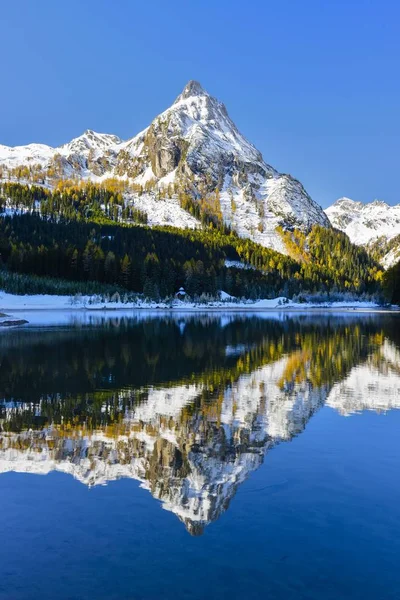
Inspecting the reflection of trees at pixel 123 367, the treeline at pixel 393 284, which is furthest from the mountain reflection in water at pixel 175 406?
the treeline at pixel 393 284

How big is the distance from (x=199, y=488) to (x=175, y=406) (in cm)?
873

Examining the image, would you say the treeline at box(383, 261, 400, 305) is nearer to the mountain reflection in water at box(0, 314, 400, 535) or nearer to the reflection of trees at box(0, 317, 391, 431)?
the reflection of trees at box(0, 317, 391, 431)

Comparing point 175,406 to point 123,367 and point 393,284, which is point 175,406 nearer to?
point 123,367

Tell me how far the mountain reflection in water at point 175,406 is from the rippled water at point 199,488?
8 centimetres

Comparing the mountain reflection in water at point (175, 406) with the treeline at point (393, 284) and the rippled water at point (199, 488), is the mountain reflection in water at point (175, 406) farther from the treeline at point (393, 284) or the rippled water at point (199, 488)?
the treeline at point (393, 284)

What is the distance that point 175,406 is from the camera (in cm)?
2092

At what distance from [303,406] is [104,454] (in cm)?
987

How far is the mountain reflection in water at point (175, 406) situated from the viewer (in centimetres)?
1341

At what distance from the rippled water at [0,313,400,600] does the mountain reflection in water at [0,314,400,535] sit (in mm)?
82

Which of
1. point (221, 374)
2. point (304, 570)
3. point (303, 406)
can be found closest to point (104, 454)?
point (304, 570)

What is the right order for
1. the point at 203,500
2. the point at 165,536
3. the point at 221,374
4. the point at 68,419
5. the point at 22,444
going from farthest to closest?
the point at 221,374 < the point at 68,419 < the point at 22,444 < the point at 203,500 < the point at 165,536

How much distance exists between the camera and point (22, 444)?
15.8 meters

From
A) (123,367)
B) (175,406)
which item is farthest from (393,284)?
(175,406)

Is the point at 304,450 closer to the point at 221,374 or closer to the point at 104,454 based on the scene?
the point at 104,454
